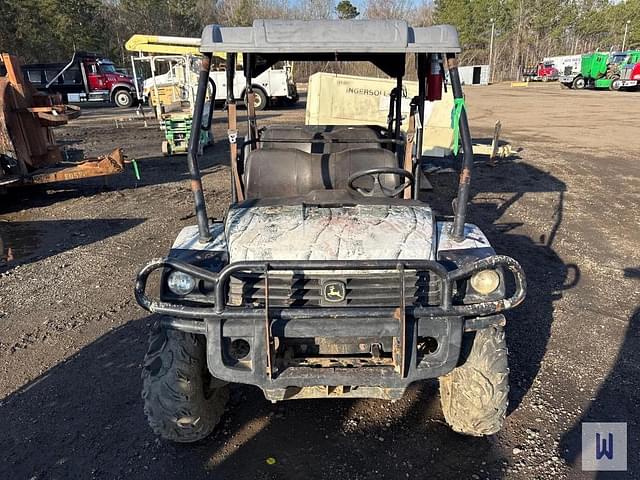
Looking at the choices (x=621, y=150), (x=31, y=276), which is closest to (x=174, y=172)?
(x=31, y=276)

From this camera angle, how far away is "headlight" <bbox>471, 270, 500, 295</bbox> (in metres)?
2.39

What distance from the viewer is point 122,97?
23.4 m

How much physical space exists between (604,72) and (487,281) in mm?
38487

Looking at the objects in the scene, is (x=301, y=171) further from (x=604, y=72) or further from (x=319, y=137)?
(x=604, y=72)

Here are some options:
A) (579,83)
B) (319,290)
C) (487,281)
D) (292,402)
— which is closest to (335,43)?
(319,290)

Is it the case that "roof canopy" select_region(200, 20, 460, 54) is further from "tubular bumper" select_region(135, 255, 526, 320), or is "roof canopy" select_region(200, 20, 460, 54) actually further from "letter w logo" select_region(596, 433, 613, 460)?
"letter w logo" select_region(596, 433, 613, 460)

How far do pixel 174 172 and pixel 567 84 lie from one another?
3558 centimetres

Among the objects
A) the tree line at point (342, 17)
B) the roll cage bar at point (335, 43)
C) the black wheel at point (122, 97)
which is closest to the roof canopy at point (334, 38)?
the roll cage bar at point (335, 43)

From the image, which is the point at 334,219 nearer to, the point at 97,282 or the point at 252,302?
the point at 252,302

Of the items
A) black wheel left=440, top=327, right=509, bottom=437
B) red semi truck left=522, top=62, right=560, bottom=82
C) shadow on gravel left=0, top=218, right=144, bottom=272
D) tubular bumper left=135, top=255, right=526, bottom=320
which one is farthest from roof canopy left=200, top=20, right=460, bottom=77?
red semi truck left=522, top=62, right=560, bottom=82

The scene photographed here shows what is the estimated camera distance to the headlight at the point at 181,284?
2.38 metres

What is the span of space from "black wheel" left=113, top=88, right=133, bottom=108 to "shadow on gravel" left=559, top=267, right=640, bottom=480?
24.1 m

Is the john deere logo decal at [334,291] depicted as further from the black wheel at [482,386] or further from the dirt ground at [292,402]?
the dirt ground at [292,402]

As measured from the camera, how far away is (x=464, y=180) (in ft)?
8.39
